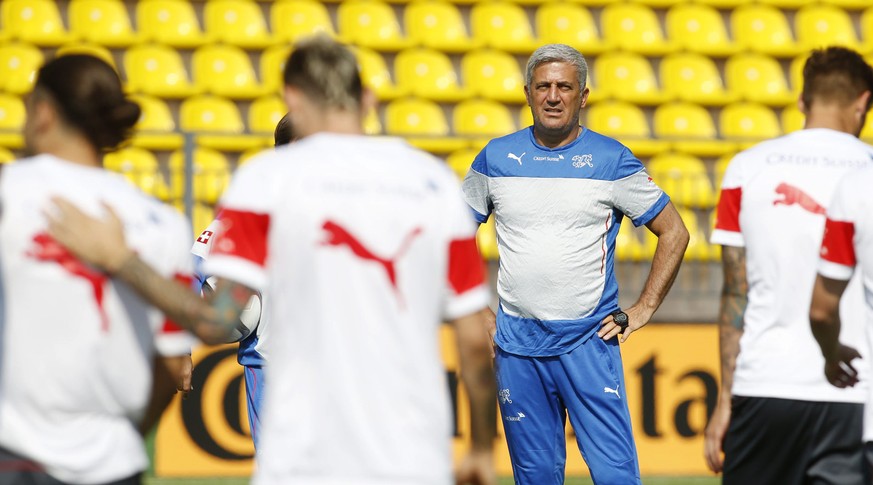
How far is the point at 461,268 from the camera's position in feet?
11.5

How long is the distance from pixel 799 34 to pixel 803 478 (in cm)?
1093

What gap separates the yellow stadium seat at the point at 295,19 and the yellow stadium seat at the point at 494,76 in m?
1.47

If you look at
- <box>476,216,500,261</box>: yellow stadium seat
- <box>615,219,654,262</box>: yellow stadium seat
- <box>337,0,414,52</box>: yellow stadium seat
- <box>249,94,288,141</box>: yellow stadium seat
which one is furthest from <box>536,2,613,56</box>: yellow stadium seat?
<box>615,219,654,262</box>: yellow stadium seat

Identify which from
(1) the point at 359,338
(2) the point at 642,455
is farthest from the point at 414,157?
(2) the point at 642,455

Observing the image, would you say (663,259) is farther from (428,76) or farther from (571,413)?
(428,76)

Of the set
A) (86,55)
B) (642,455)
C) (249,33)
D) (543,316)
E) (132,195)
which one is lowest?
(642,455)

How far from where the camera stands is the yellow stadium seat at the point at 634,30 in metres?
14.2

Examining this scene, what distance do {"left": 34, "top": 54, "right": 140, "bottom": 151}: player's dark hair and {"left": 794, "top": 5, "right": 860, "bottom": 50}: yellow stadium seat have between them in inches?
480

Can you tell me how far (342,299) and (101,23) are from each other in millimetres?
10779

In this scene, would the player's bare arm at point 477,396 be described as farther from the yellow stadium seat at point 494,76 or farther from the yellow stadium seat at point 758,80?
the yellow stadium seat at point 758,80

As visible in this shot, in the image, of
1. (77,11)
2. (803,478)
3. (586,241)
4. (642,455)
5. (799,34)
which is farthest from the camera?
(799,34)

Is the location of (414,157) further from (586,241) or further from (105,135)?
(586,241)

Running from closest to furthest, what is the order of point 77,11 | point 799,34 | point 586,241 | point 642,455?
point 586,241 → point 642,455 → point 77,11 → point 799,34

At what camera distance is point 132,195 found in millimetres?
3420
